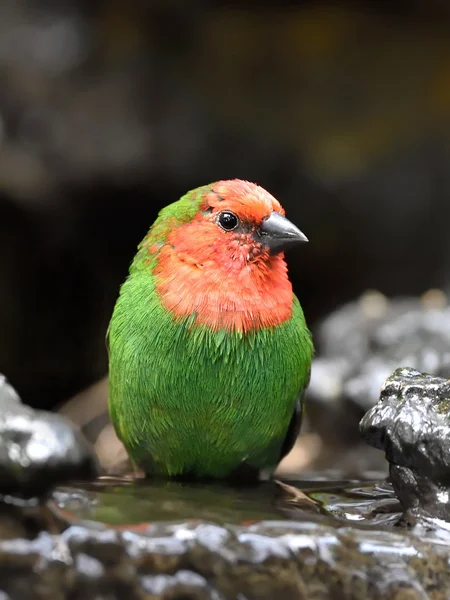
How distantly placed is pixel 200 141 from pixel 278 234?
275 cm

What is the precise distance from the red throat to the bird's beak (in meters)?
0.04

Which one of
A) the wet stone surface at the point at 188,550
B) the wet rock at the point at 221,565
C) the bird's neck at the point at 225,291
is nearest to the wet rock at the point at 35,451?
the wet stone surface at the point at 188,550

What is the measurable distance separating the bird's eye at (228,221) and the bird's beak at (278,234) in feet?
0.32

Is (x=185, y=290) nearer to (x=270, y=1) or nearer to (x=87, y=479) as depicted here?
(x=87, y=479)

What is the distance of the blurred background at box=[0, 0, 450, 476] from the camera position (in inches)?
213

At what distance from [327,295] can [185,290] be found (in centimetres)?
350

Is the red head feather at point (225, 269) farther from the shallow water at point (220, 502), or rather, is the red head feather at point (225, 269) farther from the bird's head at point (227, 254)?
the shallow water at point (220, 502)

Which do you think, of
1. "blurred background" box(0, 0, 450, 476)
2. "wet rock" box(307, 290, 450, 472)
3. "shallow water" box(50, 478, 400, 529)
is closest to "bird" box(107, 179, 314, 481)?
"shallow water" box(50, 478, 400, 529)

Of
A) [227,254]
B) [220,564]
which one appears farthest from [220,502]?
[227,254]

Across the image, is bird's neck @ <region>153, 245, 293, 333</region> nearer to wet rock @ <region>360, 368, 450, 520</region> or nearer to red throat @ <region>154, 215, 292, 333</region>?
red throat @ <region>154, 215, 292, 333</region>

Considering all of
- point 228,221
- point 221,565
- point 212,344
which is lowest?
point 221,565

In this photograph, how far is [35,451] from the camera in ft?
8.58

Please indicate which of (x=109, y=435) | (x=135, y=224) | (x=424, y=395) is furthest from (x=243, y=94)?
(x=424, y=395)

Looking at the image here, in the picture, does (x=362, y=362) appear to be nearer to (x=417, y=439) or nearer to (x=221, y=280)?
(x=221, y=280)
